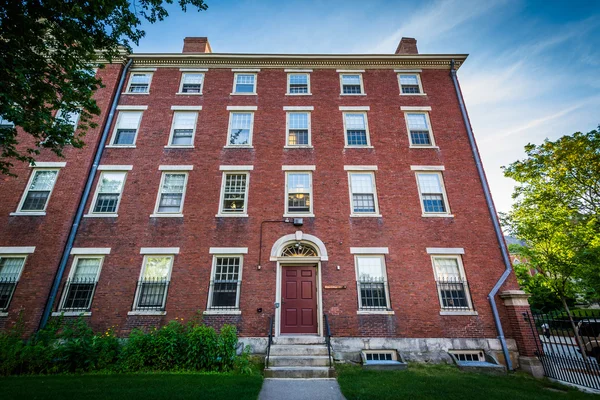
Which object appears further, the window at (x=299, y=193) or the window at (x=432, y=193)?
the window at (x=432, y=193)

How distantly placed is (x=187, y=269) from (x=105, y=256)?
325 cm

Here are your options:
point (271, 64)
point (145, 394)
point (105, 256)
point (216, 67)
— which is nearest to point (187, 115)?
point (216, 67)

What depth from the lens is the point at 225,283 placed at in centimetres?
955

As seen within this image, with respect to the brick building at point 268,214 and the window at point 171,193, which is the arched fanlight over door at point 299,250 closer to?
the brick building at point 268,214

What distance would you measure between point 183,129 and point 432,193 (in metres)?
11.9

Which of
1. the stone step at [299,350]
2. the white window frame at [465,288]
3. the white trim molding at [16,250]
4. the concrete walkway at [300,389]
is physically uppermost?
the white trim molding at [16,250]

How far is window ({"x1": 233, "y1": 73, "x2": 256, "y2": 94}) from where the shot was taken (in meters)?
13.2

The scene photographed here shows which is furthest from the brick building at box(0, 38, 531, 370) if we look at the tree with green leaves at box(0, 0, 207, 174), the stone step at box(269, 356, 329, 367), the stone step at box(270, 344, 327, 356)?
the tree with green leaves at box(0, 0, 207, 174)

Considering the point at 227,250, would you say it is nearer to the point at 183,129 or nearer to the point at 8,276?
the point at 183,129

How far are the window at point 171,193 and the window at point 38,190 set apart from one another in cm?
436

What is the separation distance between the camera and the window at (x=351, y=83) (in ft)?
43.7

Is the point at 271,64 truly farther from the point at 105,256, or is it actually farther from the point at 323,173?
the point at 105,256

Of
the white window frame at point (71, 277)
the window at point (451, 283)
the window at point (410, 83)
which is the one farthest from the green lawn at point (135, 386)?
the window at point (410, 83)

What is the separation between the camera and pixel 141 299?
9312mm
